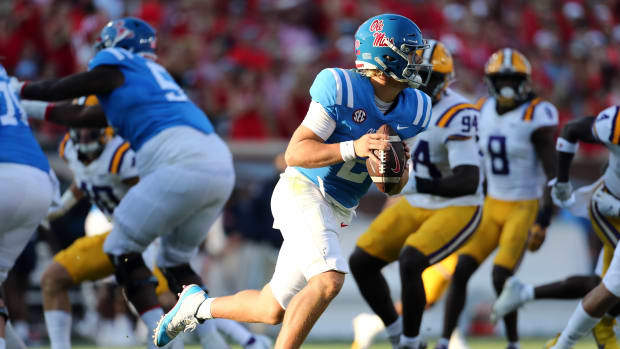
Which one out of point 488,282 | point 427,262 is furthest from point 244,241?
point 427,262

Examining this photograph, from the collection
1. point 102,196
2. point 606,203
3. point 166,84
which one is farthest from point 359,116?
point 102,196

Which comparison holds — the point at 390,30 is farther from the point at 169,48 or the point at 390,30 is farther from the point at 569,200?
the point at 169,48

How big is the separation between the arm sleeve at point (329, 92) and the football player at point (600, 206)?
214cm

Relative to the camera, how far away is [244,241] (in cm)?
1105

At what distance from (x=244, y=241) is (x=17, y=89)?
5148 mm

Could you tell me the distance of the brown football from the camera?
4562 millimetres

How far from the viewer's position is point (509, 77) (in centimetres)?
798

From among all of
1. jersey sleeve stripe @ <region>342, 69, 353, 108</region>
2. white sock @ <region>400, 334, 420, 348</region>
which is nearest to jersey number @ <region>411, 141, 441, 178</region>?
white sock @ <region>400, 334, 420, 348</region>

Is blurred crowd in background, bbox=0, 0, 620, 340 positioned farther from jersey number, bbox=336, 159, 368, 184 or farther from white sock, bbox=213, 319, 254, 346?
jersey number, bbox=336, 159, 368, 184

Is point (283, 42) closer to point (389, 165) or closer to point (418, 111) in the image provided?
point (418, 111)

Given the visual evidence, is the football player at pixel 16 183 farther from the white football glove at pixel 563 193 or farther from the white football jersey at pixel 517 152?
the white football jersey at pixel 517 152

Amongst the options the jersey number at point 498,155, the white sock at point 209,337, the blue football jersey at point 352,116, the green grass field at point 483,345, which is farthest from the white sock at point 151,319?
the jersey number at point 498,155

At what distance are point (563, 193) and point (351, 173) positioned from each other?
2.38 meters

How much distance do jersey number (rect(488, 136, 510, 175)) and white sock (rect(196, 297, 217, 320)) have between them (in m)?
3.48
